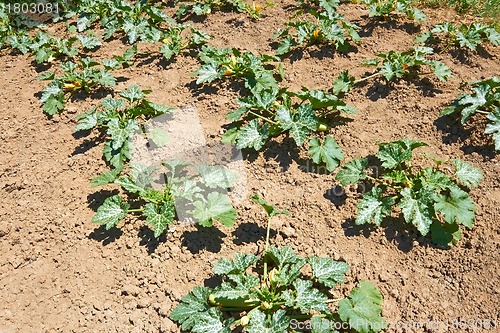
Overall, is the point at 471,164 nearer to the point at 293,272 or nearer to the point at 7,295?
the point at 293,272

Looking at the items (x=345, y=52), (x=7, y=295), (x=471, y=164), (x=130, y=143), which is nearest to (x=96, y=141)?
(x=130, y=143)

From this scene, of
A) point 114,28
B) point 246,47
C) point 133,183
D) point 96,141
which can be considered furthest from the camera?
point 114,28

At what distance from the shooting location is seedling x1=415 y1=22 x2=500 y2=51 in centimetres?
435

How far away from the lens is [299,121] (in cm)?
369

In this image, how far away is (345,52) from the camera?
468 centimetres

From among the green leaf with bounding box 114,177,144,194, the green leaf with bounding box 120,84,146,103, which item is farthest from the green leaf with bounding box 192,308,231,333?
the green leaf with bounding box 120,84,146,103

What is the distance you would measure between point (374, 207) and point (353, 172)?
0.34m

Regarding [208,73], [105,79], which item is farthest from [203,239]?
[105,79]

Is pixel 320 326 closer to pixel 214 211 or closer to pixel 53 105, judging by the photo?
pixel 214 211

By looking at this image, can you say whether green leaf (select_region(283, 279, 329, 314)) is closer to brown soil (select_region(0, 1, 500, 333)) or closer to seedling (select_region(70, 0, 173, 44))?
brown soil (select_region(0, 1, 500, 333))

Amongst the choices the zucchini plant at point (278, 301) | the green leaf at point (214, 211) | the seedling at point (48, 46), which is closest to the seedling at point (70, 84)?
the seedling at point (48, 46)

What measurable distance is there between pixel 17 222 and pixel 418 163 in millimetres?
3106

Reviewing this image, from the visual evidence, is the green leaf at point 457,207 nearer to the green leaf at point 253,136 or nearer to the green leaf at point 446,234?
the green leaf at point 446,234

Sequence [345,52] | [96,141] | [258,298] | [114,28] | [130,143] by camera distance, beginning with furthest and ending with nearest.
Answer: [114,28] < [345,52] < [96,141] < [130,143] < [258,298]
